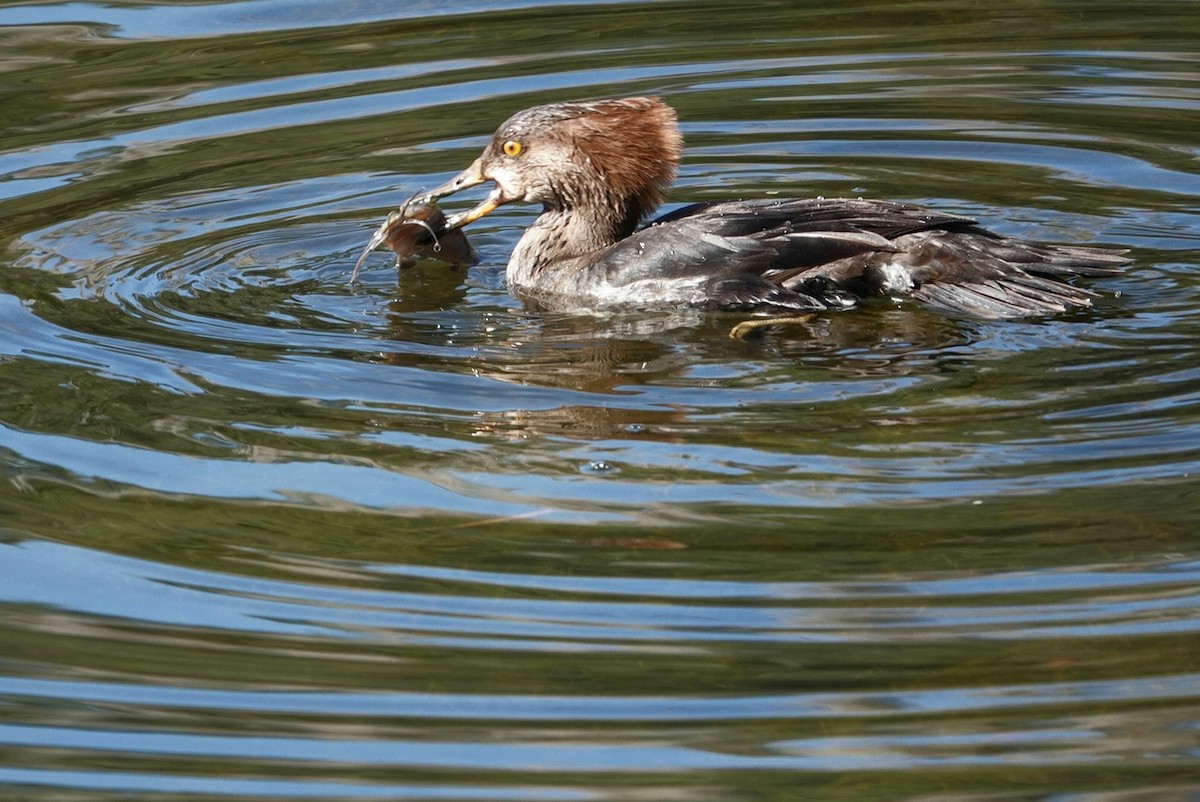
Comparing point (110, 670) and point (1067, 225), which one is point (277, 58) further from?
point (110, 670)

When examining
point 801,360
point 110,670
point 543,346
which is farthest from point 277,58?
point 110,670

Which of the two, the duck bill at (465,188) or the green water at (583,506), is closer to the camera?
the green water at (583,506)

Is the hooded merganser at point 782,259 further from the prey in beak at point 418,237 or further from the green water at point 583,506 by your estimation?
the prey in beak at point 418,237

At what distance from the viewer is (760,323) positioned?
771cm

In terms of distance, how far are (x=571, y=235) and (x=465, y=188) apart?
58 centimetres

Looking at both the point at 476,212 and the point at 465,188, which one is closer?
the point at 465,188

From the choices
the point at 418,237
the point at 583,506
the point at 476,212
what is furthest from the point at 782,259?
the point at 583,506

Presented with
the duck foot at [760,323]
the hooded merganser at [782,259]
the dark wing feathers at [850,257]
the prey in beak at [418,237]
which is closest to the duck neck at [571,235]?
the hooded merganser at [782,259]

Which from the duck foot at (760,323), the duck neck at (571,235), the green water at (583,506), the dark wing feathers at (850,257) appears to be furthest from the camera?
the duck neck at (571,235)

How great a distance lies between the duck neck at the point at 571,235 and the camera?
28.3 ft

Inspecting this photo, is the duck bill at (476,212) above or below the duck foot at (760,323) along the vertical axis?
above

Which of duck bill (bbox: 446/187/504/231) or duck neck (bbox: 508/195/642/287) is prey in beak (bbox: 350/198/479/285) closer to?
duck bill (bbox: 446/187/504/231)

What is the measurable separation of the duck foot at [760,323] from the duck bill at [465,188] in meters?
1.70

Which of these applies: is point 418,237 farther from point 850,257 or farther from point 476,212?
point 850,257
